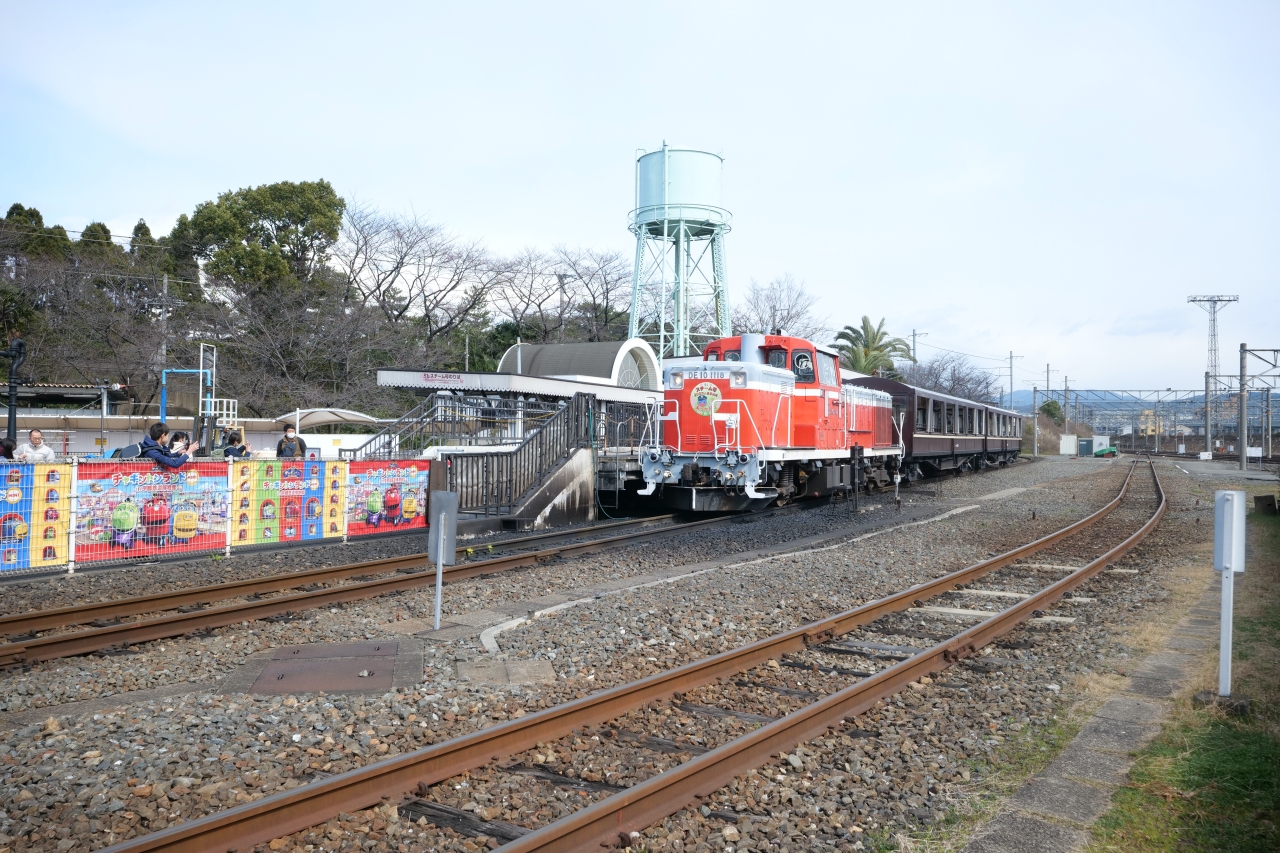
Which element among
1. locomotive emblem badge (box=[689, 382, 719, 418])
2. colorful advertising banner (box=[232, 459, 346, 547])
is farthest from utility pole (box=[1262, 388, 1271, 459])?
colorful advertising banner (box=[232, 459, 346, 547])

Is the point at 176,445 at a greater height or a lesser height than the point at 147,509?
greater

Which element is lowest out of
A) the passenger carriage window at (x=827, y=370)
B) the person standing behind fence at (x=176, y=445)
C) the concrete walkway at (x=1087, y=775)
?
the concrete walkway at (x=1087, y=775)

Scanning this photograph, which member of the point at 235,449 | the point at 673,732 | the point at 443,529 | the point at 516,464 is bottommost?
the point at 673,732

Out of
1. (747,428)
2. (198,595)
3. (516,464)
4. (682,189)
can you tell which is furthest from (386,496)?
(682,189)

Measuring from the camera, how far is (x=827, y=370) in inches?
715

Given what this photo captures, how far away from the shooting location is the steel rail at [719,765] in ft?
12.4

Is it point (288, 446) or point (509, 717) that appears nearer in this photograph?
point (509, 717)

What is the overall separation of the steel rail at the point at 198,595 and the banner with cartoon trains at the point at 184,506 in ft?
5.94

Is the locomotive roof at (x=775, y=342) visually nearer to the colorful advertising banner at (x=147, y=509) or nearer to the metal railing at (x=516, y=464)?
the metal railing at (x=516, y=464)

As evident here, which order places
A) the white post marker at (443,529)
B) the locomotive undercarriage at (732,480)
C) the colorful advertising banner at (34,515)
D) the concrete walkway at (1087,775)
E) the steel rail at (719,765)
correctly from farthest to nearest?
the locomotive undercarriage at (732,480)
the colorful advertising banner at (34,515)
the white post marker at (443,529)
the concrete walkway at (1087,775)
the steel rail at (719,765)

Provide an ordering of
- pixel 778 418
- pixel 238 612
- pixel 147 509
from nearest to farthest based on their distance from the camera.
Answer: pixel 238 612
pixel 147 509
pixel 778 418

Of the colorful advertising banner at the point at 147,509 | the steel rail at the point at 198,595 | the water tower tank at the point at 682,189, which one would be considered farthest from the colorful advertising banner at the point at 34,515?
the water tower tank at the point at 682,189

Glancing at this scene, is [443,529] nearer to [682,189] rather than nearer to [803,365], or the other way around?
[803,365]

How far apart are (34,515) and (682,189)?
3279cm
